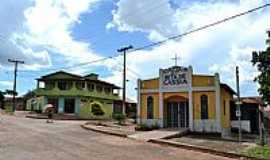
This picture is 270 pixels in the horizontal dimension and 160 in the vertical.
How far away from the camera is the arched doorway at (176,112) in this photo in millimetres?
28438

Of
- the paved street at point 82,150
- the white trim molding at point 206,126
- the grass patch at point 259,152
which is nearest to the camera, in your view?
the paved street at point 82,150

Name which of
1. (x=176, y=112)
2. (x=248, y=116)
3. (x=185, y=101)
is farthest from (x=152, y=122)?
(x=248, y=116)

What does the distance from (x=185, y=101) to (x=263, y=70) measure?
10273 millimetres

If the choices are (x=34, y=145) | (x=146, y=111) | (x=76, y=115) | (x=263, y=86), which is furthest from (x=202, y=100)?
(x=76, y=115)

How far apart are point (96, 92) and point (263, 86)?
133 ft

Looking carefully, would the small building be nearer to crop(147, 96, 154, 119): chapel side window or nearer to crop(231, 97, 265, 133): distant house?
crop(147, 96, 154, 119): chapel side window

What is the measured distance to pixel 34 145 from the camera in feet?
61.6

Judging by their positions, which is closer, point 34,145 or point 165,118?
point 34,145

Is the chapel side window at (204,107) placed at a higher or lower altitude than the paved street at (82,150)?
higher

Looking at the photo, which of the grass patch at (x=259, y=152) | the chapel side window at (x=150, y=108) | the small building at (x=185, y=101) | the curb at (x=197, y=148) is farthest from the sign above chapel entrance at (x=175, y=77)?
the grass patch at (x=259, y=152)

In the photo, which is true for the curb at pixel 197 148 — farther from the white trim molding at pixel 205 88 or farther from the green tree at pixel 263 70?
the white trim molding at pixel 205 88

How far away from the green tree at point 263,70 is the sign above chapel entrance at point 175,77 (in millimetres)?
9290

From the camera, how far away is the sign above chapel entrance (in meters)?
28.2

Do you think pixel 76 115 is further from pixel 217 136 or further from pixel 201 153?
pixel 201 153
